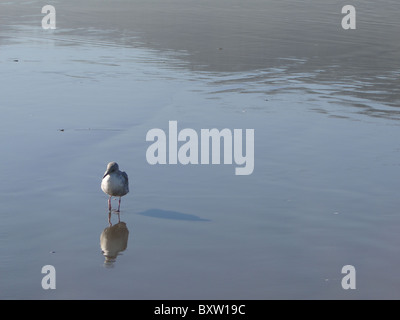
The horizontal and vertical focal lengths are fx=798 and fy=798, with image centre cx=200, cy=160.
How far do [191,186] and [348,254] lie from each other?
3.18 metres

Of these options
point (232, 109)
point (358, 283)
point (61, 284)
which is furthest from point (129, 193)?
point (232, 109)

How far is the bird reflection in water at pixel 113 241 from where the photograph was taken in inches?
375

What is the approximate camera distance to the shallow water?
29.5 feet

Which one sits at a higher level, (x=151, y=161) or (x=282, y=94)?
(x=282, y=94)

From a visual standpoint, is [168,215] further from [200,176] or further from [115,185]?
[200,176]

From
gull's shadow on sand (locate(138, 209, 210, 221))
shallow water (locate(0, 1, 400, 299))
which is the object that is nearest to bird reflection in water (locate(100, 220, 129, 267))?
shallow water (locate(0, 1, 400, 299))

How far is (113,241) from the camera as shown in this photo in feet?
32.8

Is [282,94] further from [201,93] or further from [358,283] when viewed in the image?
[358,283]

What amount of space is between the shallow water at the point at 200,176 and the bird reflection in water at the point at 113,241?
43 mm

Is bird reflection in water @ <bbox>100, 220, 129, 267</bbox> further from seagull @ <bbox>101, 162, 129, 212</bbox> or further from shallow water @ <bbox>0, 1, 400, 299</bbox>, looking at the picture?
seagull @ <bbox>101, 162, 129, 212</bbox>

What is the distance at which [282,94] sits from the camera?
1812cm

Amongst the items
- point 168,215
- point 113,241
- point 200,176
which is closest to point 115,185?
point 168,215

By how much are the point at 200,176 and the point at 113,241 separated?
9.16 ft

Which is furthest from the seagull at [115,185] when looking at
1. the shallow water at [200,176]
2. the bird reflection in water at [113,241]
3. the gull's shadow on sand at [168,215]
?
the bird reflection in water at [113,241]
